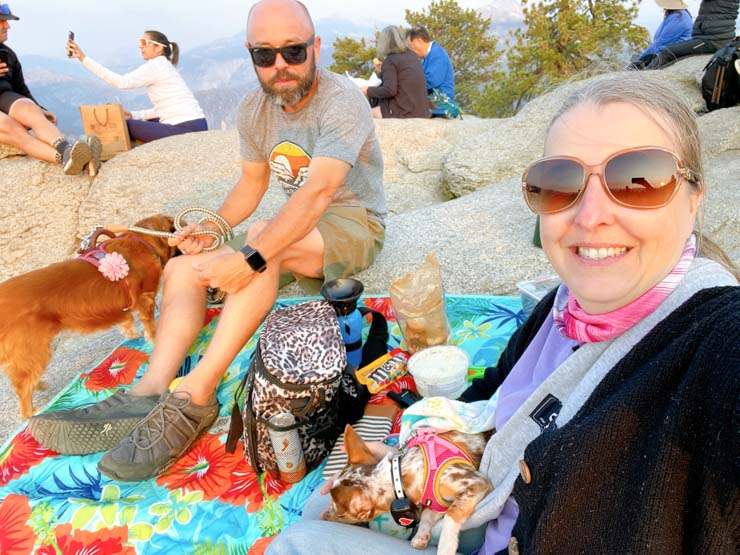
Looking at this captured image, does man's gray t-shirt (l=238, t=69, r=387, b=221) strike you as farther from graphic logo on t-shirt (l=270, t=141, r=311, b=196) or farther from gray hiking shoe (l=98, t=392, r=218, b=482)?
gray hiking shoe (l=98, t=392, r=218, b=482)

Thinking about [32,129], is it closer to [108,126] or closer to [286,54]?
[108,126]

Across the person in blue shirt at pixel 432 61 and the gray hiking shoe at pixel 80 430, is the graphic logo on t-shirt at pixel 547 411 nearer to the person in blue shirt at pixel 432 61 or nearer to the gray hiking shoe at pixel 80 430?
the gray hiking shoe at pixel 80 430

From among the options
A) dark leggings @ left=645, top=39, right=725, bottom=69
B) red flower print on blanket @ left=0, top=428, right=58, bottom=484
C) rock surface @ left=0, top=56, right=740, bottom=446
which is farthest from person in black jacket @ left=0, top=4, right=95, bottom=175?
dark leggings @ left=645, top=39, right=725, bottom=69

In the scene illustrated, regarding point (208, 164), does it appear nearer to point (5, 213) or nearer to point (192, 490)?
point (5, 213)

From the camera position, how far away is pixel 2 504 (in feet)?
7.46

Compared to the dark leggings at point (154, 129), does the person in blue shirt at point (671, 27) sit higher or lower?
higher

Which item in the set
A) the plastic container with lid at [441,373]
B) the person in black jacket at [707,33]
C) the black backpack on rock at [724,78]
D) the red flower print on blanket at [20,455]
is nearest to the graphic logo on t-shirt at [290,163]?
the plastic container with lid at [441,373]

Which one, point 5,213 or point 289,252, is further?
point 5,213

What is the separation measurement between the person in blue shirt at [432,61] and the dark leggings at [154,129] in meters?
3.67

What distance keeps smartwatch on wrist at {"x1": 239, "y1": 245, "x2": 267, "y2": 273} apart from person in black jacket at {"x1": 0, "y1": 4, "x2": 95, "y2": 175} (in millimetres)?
4861

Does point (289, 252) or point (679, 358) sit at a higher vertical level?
point (679, 358)

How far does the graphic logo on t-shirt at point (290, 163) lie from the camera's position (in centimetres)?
319

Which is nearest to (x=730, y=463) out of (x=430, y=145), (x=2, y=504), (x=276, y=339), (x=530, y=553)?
(x=530, y=553)

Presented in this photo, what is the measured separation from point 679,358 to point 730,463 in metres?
0.19
